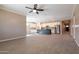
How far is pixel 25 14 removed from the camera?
414cm

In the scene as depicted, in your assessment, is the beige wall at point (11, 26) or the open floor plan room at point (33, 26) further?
the beige wall at point (11, 26)

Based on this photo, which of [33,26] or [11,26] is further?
[11,26]

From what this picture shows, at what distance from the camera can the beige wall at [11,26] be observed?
4288mm

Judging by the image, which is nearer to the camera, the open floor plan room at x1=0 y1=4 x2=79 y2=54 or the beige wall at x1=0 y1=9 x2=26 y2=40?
the open floor plan room at x1=0 y1=4 x2=79 y2=54

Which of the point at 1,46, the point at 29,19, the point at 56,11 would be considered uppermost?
the point at 56,11

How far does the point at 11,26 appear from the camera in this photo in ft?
15.0

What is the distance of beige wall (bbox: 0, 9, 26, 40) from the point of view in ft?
14.1

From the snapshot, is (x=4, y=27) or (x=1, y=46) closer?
(x=1, y=46)
